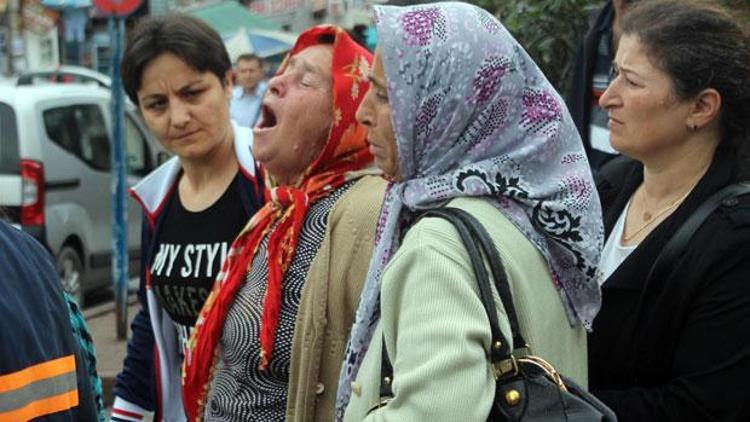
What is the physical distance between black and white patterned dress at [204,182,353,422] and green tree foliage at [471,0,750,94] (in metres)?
2.47

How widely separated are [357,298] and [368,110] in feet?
1.76

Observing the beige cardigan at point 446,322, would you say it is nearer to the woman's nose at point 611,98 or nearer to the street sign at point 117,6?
the woman's nose at point 611,98

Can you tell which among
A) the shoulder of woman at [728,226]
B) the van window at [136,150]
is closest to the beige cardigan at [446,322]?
the shoulder of woman at [728,226]

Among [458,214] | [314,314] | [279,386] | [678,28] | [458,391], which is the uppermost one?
[678,28]

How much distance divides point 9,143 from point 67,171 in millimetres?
657

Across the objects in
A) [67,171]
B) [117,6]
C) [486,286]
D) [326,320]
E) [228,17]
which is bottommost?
[228,17]

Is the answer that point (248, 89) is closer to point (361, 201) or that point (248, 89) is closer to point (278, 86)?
point (278, 86)

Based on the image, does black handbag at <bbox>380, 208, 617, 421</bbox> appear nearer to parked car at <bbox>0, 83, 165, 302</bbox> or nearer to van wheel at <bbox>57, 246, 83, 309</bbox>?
parked car at <bbox>0, 83, 165, 302</bbox>

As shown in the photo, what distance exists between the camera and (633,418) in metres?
2.69

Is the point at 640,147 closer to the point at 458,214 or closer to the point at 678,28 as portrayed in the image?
the point at 678,28

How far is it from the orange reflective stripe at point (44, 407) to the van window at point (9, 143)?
7.79 meters

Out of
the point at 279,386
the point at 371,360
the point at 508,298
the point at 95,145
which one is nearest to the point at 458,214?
the point at 508,298

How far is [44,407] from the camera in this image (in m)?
2.04

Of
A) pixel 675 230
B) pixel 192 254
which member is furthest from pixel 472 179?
pixel 192 254
